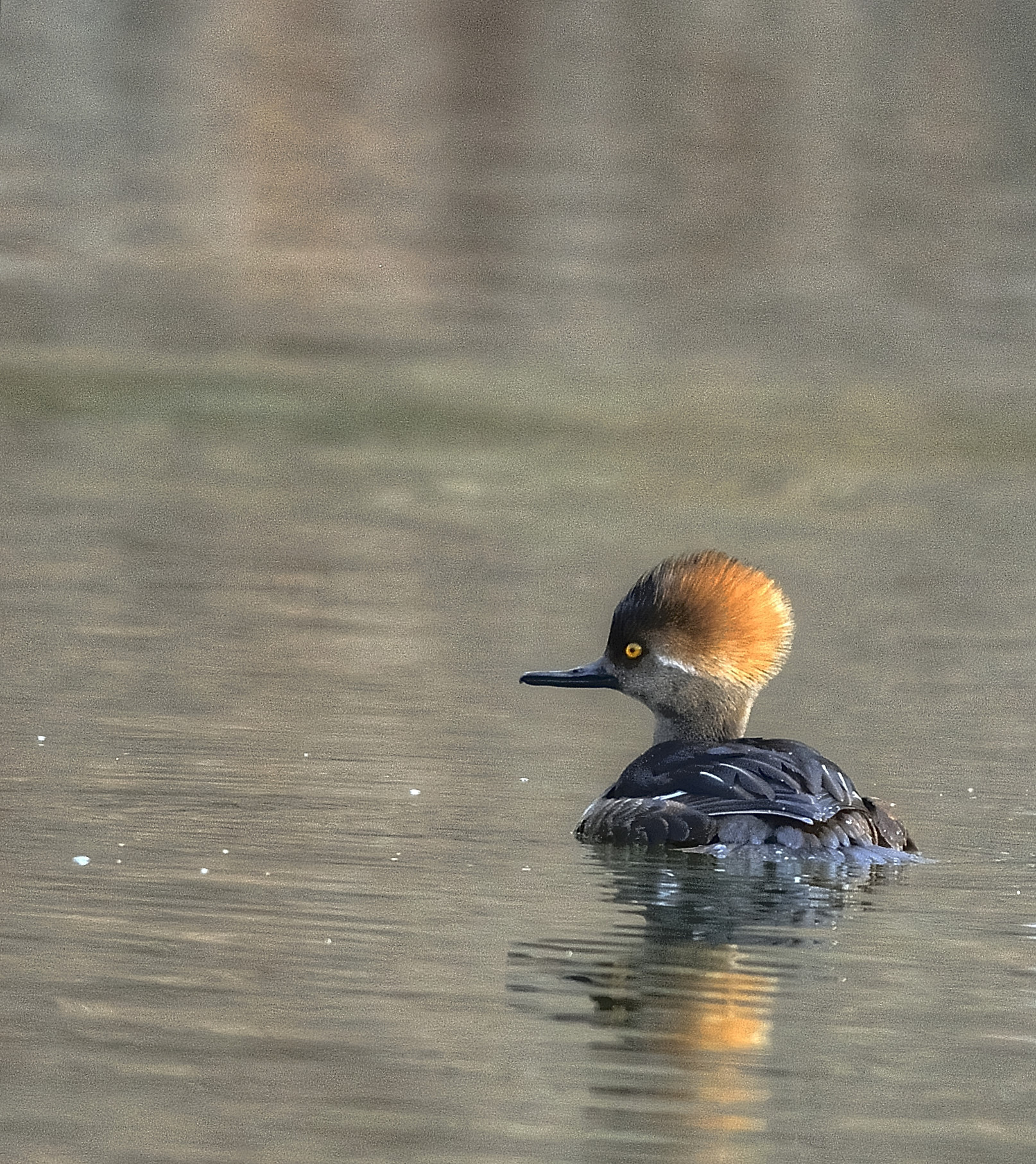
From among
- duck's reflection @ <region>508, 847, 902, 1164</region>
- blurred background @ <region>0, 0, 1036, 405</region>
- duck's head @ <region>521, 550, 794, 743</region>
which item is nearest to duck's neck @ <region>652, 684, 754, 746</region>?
duck's head @ <region>521, 550, 794, 743</region>

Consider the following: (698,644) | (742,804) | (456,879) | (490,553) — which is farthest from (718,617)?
(490,553)

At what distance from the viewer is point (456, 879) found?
6.48 metres

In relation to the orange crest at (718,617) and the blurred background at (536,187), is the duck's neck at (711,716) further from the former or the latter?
the blurred background at (536,187)

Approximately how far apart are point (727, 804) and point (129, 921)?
1.64 m

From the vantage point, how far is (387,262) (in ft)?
82.8

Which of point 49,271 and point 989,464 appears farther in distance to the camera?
point 49,271

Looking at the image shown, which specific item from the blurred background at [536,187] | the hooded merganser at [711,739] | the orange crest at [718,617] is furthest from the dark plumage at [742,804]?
the blurred background at [536,187]

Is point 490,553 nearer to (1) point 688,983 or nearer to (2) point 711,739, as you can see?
(2) point 711,739

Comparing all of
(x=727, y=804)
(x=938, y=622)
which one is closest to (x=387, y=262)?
(x=938, y=622)

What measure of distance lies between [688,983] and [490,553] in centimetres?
878

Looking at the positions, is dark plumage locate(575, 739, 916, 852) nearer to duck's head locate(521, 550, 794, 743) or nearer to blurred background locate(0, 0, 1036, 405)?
duck's head locate(521, 550, 794, 743)

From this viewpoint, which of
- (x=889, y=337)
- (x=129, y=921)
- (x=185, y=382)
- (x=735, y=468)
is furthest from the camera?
(x=889, y=337)

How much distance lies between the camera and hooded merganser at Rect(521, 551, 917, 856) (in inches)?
271

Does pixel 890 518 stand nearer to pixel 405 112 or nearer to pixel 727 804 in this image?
pixel 727 804
